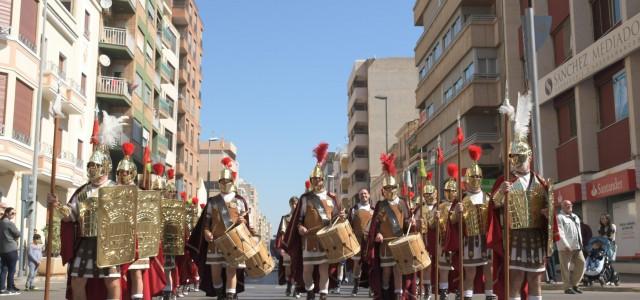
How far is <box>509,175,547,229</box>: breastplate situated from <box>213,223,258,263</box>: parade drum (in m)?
4.88

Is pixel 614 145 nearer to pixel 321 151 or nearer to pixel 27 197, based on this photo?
pixel 321 151

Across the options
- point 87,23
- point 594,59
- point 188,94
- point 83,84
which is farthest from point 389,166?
point 188,94

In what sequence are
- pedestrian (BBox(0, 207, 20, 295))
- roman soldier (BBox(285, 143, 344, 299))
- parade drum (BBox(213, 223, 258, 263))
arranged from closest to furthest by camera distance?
parade drum (BBox(213, 223, 258, 263)) < roman soldier (BBox(285, 143, 344, 299)) < pedestrian (BBox(0, 207, 20, 295))

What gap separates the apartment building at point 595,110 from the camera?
2344 cm

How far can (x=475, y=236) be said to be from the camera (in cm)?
1291

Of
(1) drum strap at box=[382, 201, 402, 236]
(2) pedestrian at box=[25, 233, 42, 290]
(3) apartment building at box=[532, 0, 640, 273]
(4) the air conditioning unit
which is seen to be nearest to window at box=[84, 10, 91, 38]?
(4) the air conditioning unit

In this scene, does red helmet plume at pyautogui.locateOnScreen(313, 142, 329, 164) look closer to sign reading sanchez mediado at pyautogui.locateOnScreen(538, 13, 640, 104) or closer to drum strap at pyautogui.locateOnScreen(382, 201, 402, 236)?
drum strap at pyautogui.locateOnScreen(382, 201, 402, 236)

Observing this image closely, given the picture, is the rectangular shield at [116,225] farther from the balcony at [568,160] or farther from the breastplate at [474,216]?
the balcony at [568,160]

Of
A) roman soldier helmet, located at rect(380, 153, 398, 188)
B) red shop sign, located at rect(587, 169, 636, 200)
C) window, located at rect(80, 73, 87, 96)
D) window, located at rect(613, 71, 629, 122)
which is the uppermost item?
window, located at rect(80, 73, 87, 96)

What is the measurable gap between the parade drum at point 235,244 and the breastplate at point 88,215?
3.49 m

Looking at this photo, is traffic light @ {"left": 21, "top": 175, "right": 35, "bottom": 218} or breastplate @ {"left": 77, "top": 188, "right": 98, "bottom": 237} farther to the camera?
traffic light @ {"left": 21, "top": 175, "right": 35, "bottom": 218}

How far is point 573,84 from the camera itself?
2772 cm

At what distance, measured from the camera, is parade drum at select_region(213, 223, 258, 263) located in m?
12.4

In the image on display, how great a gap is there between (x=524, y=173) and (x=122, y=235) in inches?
191
